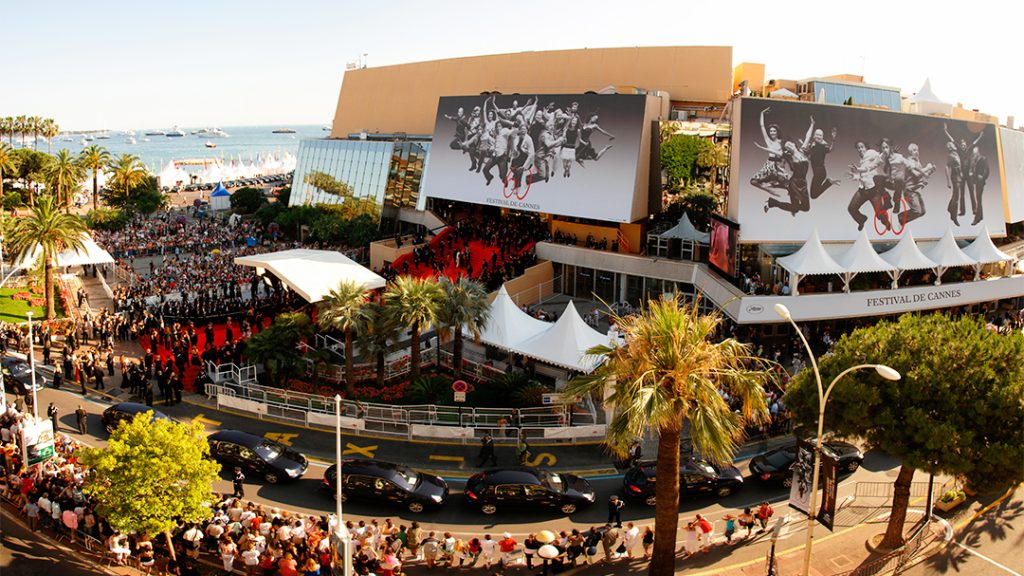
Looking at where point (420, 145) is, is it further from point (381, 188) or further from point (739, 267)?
point (739, 267)

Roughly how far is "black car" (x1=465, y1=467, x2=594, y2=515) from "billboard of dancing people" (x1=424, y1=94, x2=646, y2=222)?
78.9 ft

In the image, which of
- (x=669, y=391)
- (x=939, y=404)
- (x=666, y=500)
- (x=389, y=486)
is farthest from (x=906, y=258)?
(x=389, y=486)

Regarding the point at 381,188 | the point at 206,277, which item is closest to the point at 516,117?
the point at 381,188

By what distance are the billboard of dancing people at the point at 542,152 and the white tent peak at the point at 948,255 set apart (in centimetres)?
1628

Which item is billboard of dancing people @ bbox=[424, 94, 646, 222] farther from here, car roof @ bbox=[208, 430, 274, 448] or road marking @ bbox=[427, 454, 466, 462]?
car roof @ bbox=[208, 430, 274, 448]

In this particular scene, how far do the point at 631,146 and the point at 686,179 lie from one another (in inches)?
165

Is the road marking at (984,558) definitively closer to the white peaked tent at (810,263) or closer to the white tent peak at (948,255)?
the white peaked tent at (810,263)

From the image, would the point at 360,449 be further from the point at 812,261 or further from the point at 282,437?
→ the point at 812,261

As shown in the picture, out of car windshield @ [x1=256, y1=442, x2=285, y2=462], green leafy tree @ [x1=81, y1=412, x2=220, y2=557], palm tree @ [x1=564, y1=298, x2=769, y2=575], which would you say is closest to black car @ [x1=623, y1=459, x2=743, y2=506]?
palm tree @ [x1=564, y1=298, x2=769, y2=575]

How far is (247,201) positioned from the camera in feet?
254

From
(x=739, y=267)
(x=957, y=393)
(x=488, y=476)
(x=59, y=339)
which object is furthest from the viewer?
(x=739, y=267)

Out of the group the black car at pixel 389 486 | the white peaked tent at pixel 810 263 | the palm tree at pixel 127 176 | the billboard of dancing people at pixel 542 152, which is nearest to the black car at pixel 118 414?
the black car at pixel 389 486

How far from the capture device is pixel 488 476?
68.5ft

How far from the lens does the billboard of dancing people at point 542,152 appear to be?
42.6 meters
